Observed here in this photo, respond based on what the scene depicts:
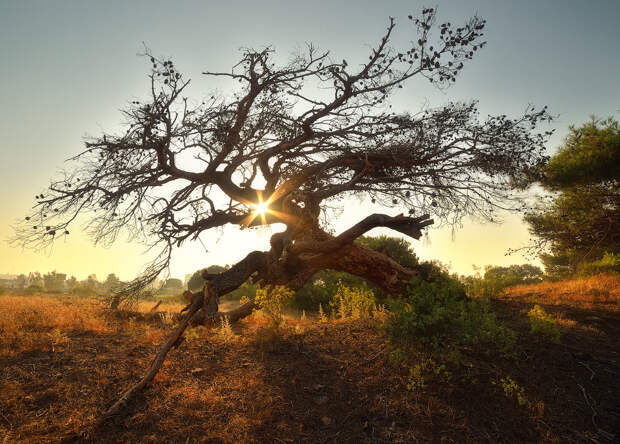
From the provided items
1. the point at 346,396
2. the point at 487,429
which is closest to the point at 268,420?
the point at 346,396

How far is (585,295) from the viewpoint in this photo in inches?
452

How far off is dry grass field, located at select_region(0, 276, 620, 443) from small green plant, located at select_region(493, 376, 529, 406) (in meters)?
0.04

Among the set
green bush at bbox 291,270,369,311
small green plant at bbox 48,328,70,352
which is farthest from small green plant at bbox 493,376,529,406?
green bush at bbox 291,270,369,311

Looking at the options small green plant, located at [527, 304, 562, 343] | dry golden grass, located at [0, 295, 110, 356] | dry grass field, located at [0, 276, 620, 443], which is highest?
dry golden grass, located at [0, 295, 110, 356]

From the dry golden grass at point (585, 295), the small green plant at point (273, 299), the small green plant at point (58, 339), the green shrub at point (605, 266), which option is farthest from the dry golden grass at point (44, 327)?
the green shrub at point (605, 266)

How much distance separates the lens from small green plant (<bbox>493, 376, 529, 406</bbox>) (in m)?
4.46

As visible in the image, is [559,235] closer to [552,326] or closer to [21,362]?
[552,326]

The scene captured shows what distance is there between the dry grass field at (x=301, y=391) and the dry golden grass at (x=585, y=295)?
3.36 m

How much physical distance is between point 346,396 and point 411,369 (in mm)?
1053

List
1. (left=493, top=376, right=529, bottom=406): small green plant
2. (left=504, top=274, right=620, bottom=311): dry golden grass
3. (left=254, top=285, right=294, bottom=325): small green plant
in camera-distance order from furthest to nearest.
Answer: (left=504, top=274, right=620, bottom=311): dry golden grass
(left=254, top=285, right=294, bottom=325): small green plant
(left=493, top=376, right=529, bottom=406): small green plant

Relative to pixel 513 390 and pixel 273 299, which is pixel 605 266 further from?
pixel 273 299

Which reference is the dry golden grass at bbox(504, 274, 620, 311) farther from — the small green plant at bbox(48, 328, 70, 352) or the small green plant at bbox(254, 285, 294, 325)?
the small green plant at bbox(48, 328, 70, 352)

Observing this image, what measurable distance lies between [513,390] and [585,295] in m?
9.50

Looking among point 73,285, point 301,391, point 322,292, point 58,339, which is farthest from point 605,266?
point 73,285
